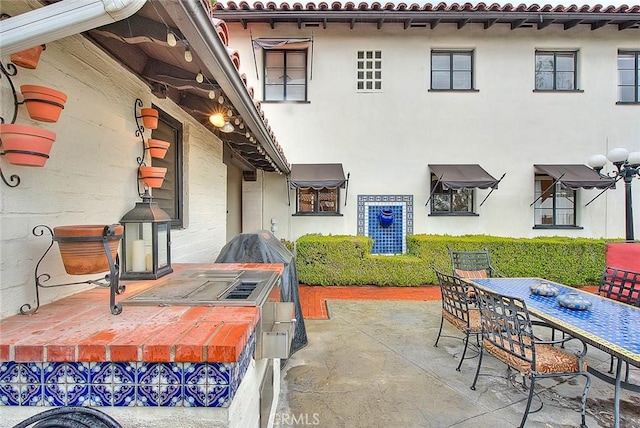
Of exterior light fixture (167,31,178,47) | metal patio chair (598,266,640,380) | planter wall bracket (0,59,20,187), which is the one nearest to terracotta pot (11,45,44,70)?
planter wall bracket (0,59,20,187)

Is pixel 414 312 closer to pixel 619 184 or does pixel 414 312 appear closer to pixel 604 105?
pixel 619 184

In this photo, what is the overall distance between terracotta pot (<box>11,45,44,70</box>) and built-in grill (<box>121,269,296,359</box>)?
138cm

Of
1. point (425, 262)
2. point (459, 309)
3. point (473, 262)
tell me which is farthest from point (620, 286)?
point (425, 262)

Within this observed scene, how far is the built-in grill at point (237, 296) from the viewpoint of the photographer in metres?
1.85

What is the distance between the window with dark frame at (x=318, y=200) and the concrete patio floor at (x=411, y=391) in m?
4.83

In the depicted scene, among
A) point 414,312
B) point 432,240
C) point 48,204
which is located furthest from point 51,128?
point 432,240

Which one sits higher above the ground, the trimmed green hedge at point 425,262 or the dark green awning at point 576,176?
the dark green awning at point 576,176

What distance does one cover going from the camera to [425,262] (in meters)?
7.90

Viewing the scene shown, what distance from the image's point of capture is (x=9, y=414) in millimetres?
1295

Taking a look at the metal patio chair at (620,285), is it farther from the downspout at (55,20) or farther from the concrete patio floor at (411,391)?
the downspout at (55,20)

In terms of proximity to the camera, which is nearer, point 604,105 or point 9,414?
point 9,414

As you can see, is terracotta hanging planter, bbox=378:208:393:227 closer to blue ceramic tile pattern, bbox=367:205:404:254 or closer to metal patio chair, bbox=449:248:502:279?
blue ceramic tile pattern, bbox=367:205:404:254

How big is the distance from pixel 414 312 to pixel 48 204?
5.77m

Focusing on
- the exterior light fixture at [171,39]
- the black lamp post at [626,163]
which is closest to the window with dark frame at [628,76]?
the black lamp post at [626,163]
